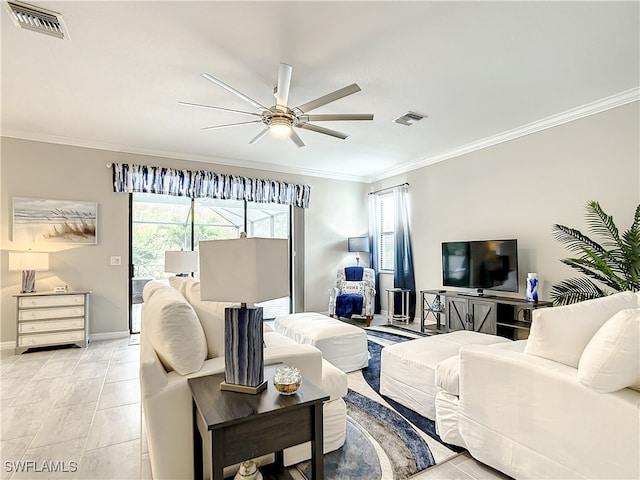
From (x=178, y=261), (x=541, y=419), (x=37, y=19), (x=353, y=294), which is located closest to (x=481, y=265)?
(x=353, y=294)

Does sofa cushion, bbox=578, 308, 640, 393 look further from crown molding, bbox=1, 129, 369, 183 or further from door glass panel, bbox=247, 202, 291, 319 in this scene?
crown molding, bbox=1, 129, 369, 183

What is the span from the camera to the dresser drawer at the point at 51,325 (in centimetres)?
400

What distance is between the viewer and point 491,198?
15.1 feet

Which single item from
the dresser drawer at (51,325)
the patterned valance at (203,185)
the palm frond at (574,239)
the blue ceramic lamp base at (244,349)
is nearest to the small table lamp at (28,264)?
the dresser drawer at (51,325)

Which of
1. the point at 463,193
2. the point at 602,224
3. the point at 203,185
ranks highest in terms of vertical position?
the point at 203,185

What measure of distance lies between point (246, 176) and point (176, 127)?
1.69 metres

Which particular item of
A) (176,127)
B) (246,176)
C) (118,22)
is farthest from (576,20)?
(246,176)

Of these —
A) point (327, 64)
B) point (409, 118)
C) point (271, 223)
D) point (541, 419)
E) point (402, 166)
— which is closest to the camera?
point (541, 419)

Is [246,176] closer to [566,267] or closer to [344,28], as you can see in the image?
[344,28]

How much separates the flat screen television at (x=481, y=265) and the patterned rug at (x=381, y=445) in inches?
91.6

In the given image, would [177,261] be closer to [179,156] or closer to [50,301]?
[50,301]

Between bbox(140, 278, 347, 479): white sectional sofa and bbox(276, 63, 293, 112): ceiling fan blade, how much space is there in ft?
5.14

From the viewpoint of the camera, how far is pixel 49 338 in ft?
13.4

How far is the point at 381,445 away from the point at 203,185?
14.4 ft
